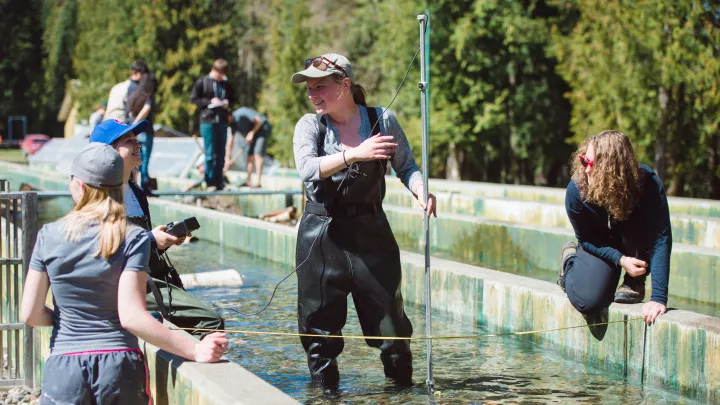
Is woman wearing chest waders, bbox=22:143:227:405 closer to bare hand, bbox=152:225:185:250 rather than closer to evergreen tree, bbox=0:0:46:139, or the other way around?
bare hand, bbox=152:225:185:250

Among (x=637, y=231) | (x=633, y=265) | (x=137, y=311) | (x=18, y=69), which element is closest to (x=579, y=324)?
(x=633, y=265)

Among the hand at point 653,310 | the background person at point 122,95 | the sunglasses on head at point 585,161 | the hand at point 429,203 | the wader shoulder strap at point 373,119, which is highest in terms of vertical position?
the background person at point 122,95

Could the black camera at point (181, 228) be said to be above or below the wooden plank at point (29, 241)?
above

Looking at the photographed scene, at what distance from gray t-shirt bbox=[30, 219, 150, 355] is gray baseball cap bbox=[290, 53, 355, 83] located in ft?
5.48

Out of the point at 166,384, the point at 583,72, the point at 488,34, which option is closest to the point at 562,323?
the point at 166,384

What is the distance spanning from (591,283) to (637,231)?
18.7 inches

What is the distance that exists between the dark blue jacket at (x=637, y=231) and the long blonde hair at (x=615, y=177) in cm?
8

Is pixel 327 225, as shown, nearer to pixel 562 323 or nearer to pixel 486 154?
pixel 562 323

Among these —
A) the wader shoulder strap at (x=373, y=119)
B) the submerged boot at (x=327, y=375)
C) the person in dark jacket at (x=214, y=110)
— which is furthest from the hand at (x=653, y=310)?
the person in dark jacket at (x=214, y=110)

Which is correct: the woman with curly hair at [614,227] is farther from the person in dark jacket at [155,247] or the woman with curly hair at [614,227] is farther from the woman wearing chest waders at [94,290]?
the woman wearing chest waders at [94,290]

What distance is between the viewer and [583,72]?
24938mm

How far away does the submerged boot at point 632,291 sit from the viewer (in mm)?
6727

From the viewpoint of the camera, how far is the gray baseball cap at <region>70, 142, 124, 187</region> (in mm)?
4047

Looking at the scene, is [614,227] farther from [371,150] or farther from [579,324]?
[371,150]
